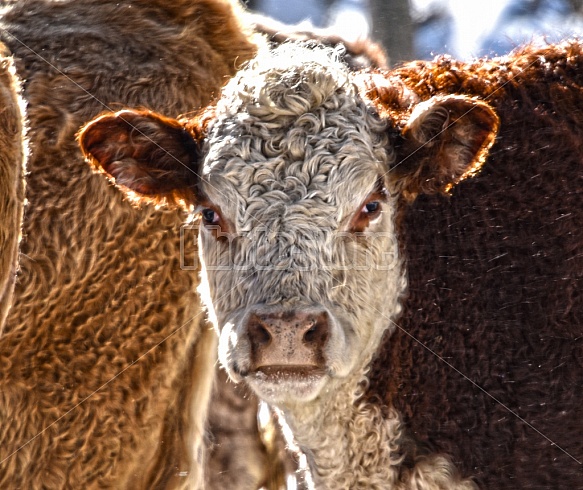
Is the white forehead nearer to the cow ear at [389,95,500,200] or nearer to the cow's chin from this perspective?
the cow ear at [389,95,500,200]

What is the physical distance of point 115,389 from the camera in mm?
4867

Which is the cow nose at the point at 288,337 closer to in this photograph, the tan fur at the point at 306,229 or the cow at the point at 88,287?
the tan fur at the point at 306,229

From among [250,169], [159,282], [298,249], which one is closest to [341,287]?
[298,249]

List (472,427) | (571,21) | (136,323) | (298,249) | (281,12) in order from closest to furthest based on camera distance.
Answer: (298,249), (472,427), (136,323), (571,21), (281,12)

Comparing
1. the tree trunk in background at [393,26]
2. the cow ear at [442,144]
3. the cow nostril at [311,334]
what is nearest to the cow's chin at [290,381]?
the cow nostril at [311,334]

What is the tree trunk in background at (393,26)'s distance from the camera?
32.0 feet

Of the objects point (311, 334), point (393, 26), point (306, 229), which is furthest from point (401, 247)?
point (393, 26)

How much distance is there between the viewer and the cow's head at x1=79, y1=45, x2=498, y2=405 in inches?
136

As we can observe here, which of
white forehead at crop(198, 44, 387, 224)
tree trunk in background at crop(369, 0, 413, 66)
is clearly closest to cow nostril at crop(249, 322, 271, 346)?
white forehead at crop(198, 44, 387, 224)

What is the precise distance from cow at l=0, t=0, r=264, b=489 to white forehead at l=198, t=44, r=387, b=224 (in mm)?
1121

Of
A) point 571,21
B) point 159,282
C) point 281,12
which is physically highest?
point 159,282

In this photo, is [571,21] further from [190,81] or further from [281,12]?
[190,81]

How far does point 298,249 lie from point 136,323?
5.20ft

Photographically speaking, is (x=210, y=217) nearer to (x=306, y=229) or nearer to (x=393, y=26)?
(x=306, y=229)
